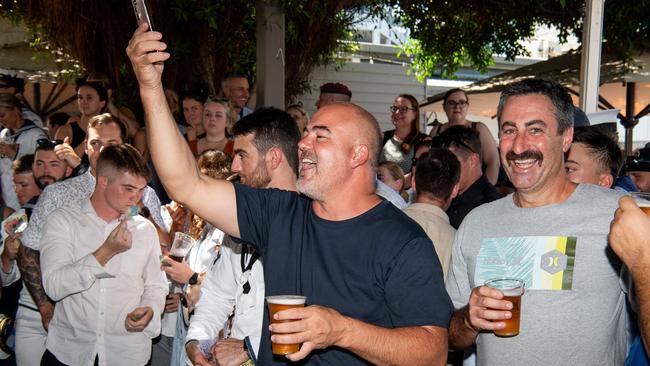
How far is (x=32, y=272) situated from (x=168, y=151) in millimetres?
2825

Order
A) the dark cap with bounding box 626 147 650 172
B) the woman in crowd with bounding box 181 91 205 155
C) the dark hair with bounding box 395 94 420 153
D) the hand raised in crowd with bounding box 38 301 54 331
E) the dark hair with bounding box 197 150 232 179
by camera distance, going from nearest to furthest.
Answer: the hand raised in crowd with bounding box 38 301 54 331, the dark hair with bounding box 197 150 232 179, the dark cap with bounding box 626 147 650 172, the woman in crowd with bounding box 181 91 205 155, the dark hair with bounding box 395 94 420 153

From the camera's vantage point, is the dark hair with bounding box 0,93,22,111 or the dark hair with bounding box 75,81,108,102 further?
the dark hair with bounding box 0,93,22,111

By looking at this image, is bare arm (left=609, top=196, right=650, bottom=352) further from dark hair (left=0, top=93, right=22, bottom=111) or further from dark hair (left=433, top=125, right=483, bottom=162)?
dark hair (left=0, top=93, right=22, bottom=111)

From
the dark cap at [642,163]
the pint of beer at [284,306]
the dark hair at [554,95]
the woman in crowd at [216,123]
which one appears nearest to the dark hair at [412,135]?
the woman in crowd at [216,123]

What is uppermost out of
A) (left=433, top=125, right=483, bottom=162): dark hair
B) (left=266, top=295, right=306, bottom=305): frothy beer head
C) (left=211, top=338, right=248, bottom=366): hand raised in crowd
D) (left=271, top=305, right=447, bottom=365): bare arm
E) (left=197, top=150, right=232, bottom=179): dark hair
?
(left=433, top=125, right=483, bottom=162): dark hair

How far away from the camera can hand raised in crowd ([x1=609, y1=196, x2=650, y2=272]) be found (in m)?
2.50

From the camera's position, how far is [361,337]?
2.48 m

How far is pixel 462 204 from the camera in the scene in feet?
18.9

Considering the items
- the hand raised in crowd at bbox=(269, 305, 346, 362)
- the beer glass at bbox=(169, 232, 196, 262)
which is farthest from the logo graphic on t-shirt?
the beer glass at bbox=(169, 232, 196, 262)

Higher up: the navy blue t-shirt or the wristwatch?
the navy blue t-shirt

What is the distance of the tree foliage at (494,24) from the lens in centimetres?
1155

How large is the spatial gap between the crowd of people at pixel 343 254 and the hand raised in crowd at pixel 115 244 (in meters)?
0.01

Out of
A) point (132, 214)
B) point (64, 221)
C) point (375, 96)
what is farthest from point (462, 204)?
point (375, 96)

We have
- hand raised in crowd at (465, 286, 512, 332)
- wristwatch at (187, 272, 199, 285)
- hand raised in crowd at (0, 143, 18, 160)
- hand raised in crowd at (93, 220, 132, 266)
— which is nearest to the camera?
hand raised in crowd at (465, 286, 512, 332)
